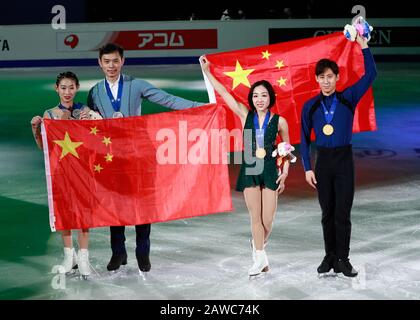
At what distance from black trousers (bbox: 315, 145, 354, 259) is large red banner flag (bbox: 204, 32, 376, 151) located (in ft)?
2.99

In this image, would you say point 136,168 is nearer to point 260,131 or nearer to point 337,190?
point 260,131

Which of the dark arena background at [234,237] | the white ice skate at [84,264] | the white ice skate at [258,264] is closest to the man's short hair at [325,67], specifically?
the white ice skate at [258,264]

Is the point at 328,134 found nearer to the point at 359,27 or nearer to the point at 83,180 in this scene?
the point at 359,27

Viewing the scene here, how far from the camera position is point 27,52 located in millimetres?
22031

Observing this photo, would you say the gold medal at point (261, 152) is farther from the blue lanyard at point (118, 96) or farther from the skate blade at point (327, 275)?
the blue lanyard at point (118, 96)

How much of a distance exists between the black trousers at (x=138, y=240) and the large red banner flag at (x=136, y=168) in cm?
13

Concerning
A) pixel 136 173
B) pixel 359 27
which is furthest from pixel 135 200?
pixel 359 27

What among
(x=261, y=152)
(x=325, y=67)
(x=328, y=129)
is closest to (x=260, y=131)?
(x=261, y=152)

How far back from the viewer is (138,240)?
6996 millimetres

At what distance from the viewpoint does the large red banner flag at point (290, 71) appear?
7406 millimetres

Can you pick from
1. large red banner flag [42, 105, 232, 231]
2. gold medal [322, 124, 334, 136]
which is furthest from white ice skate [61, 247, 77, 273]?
gold medal [322, 124, 334, 136]

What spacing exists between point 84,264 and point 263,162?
160 centimetres
